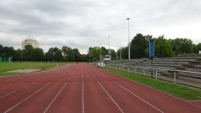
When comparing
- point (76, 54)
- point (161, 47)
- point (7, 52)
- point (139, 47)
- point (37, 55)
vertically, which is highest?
point (7, 52)

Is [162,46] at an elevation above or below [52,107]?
above

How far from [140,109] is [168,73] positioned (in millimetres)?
13726

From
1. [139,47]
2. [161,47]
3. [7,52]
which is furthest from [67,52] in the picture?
[161,47]

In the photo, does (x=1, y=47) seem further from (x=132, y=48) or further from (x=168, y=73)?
(x=168, y=73)

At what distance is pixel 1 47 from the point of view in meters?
154

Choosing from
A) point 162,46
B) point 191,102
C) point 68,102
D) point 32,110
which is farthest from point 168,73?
point 162,46

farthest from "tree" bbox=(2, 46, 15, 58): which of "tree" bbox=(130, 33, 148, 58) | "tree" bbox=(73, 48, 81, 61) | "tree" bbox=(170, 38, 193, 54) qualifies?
"tree" bbox=(170, 38, 193, 54)

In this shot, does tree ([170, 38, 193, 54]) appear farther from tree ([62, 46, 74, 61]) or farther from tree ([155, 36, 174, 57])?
tree ([62, 46, 74, 61])

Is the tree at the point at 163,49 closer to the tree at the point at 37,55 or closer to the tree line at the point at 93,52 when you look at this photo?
the tree line at the point at 93,52

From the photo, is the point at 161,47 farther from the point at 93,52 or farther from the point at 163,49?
the point at 93,52

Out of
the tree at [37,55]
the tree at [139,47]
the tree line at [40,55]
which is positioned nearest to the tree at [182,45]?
the tree at [139,47]

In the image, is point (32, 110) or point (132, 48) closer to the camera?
point (32, 110)

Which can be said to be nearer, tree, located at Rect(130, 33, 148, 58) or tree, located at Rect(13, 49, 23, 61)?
tree, located at Rect(130, 33, 148, 58)

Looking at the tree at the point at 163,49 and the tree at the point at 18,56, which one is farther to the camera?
the tree at the point at 18,56
